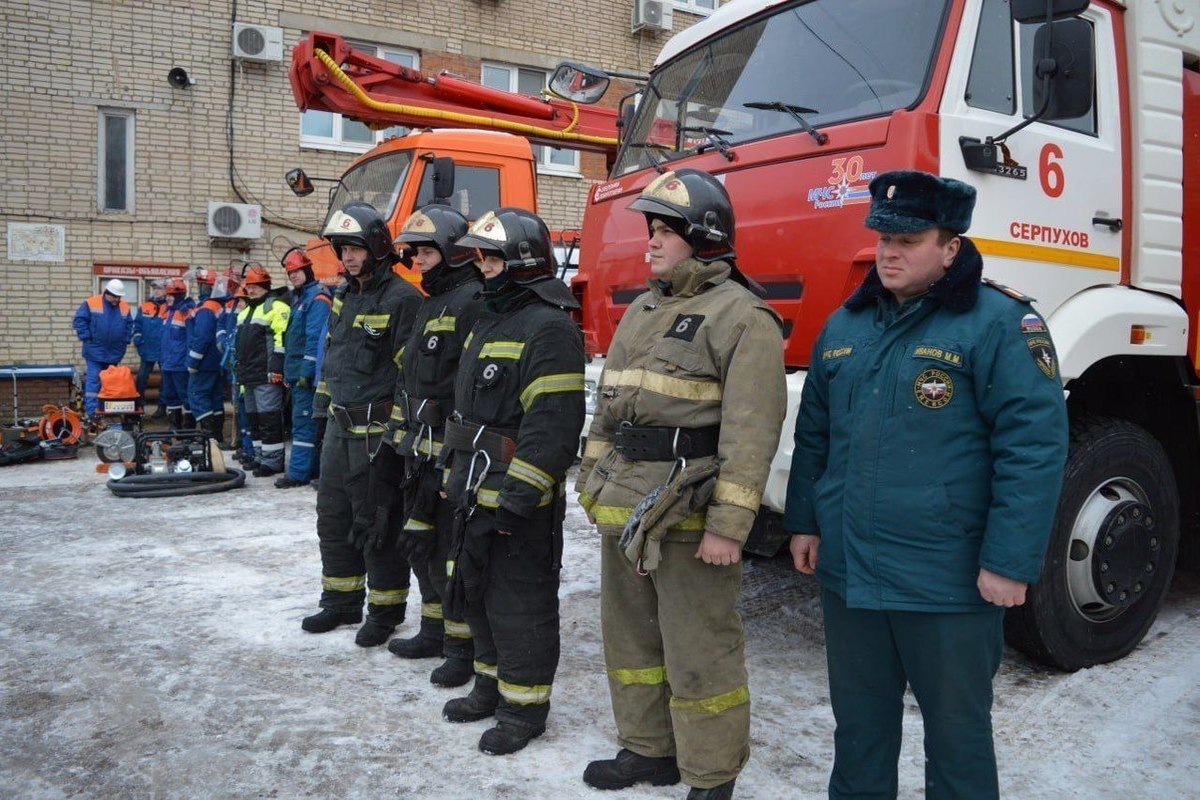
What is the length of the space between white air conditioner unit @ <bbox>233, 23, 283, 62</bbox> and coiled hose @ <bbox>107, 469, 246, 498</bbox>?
7197 mm

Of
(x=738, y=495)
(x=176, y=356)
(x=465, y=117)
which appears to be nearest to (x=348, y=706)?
(x=738, y=495)

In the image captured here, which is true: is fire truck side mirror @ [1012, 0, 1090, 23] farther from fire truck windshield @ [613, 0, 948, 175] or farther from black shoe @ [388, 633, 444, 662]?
black shoe @ [388, 633, 444, 662]

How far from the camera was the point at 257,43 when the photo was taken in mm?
13188

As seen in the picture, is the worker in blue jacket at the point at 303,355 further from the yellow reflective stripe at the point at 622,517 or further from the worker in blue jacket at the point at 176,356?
the yellow reflective stripe at the point at 622,517

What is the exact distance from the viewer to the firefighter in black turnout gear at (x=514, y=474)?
3.49 m

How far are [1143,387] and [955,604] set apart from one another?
2677mm

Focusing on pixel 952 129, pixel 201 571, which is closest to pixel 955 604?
pixel 952 129

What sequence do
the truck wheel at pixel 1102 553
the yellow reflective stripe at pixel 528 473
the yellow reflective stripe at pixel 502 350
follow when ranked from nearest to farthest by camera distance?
the yellow reflective stripe at pixel 528 473
the yellow reflective stripe at pixel 502 350
the truck wheel at pixel 1102 553

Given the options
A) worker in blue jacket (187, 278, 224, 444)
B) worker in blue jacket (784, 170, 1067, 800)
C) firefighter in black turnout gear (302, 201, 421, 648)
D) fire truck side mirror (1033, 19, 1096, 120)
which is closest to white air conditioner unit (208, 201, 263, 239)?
worker in blue jacket (187, 278, 224, 444)

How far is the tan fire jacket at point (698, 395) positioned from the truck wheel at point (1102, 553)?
170cm

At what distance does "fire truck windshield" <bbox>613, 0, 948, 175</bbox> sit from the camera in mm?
3752

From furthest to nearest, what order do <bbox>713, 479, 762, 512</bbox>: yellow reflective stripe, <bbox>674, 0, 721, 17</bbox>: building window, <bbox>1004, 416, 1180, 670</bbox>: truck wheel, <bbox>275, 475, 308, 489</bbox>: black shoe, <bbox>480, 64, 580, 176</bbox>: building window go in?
<bbox>674, 0, 721, 17</bbox>: building window, <bbox>480, 64, 580, 176</bbox>: building window, <bbox>275, 475, 308, 489</bbox>: black shoe, <bbox>1004, 416, 1180, 670</bbox>: truck wheel, <bbox>713, 479, 762, 512</bbox>: yellow reflective stripe

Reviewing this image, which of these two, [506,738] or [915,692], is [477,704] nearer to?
[506,738]

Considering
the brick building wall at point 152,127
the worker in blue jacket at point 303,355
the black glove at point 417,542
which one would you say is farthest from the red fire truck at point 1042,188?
the brick building wall at point 152,127
